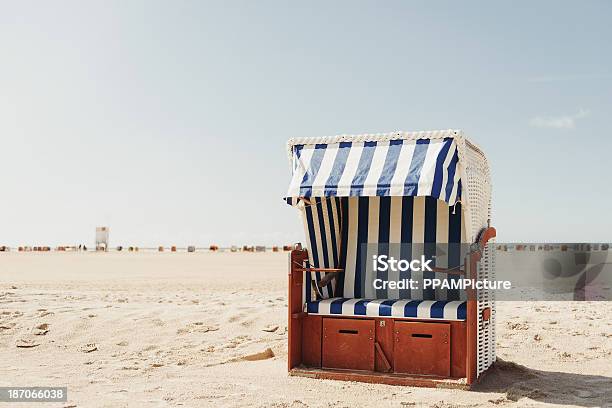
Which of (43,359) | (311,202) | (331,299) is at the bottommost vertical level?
(43,359)

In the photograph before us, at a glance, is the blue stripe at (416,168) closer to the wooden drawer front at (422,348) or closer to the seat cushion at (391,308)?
the seat cushion at (391,308)

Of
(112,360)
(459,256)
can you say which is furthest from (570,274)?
(112,360)

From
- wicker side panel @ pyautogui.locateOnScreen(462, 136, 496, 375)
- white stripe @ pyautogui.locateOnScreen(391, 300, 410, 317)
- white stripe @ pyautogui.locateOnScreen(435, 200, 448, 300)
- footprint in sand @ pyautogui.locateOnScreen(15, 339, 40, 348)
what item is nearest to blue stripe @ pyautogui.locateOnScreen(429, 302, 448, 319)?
white stripe @ pyautogui.locateOnScreen(391, 300, 410, 317)

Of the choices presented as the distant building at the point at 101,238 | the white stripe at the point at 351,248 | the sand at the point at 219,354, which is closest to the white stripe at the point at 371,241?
the white stripe at the point at 351,248

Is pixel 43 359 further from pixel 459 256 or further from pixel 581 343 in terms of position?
pixel 581 343

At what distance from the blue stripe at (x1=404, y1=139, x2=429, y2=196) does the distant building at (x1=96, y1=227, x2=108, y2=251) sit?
168 ft

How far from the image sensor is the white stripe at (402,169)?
673 centimetres

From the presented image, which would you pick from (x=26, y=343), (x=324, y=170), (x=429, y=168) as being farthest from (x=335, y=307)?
(x=26, y=343)

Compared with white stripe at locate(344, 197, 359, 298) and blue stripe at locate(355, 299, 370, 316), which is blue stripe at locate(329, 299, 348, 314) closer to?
blue stripe at locate(355, 299, 370, 316)

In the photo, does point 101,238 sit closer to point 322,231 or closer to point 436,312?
point 322,231

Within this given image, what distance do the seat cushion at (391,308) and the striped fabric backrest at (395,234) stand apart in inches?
17.2

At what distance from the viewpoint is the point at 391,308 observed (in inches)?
281

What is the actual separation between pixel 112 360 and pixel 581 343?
650 centimetres

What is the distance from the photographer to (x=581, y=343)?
31.3 feet
